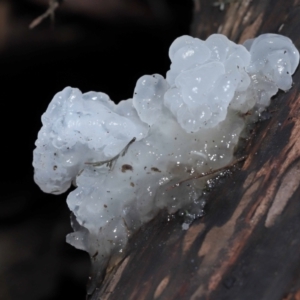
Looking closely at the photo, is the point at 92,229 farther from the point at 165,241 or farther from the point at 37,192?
the point at 37,192

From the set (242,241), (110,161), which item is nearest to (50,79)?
(110,161)

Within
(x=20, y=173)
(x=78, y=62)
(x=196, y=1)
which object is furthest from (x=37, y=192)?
(x=196, y=1)

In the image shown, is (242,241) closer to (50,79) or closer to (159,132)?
(159,132)

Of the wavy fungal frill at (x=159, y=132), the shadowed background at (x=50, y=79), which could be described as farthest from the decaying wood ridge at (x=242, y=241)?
the shadowed background at (x=50, y=79)

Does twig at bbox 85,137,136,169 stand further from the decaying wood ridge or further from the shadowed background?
the shadowed background

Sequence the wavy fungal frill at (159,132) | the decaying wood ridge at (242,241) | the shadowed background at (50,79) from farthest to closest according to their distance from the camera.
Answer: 1. the shadowed background at (50,79)
2. the wavy fungal frill at (159,132)
3. the decaying wood ridge at (242,241)

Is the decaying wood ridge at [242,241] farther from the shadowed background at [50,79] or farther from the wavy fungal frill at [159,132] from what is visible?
the shadowed background at [50,79]

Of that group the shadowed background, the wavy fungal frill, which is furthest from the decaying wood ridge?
the shadowed background

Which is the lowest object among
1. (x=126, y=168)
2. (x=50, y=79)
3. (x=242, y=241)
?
(x=242, y=241)

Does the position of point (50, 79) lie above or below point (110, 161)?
above
